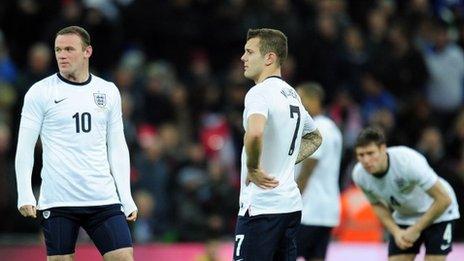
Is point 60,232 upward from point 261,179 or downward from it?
downward

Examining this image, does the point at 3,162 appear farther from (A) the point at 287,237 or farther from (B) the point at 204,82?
(A) the point at 287,237

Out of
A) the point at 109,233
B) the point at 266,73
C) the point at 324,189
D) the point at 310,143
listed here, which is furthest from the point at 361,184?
the point at 109,233

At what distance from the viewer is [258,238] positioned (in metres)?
8.05

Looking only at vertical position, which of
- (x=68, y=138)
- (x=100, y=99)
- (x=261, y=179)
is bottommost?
(x=261, y=179)

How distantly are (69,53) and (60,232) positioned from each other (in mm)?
1352

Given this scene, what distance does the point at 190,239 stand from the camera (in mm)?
14461

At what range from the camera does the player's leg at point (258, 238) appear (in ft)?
26.4

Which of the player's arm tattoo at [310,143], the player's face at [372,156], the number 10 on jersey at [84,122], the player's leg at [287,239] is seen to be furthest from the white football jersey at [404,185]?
the number 10 on jersey at [84,122]

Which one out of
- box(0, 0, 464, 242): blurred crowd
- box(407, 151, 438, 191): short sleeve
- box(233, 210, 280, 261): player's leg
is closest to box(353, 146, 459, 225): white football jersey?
box(407, 151, 438, 191): short sleeve

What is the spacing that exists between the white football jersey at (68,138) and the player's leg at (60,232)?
0.07 meters

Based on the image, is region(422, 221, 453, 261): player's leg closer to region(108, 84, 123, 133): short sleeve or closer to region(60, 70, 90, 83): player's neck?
region(108, 84, 123, 133): short sleeve

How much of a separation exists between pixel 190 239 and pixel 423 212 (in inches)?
185

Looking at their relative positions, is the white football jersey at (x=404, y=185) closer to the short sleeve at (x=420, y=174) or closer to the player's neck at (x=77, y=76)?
the short sleeve at (x=420, y=174)

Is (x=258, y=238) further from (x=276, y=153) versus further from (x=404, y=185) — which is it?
(x=404, y=185)
